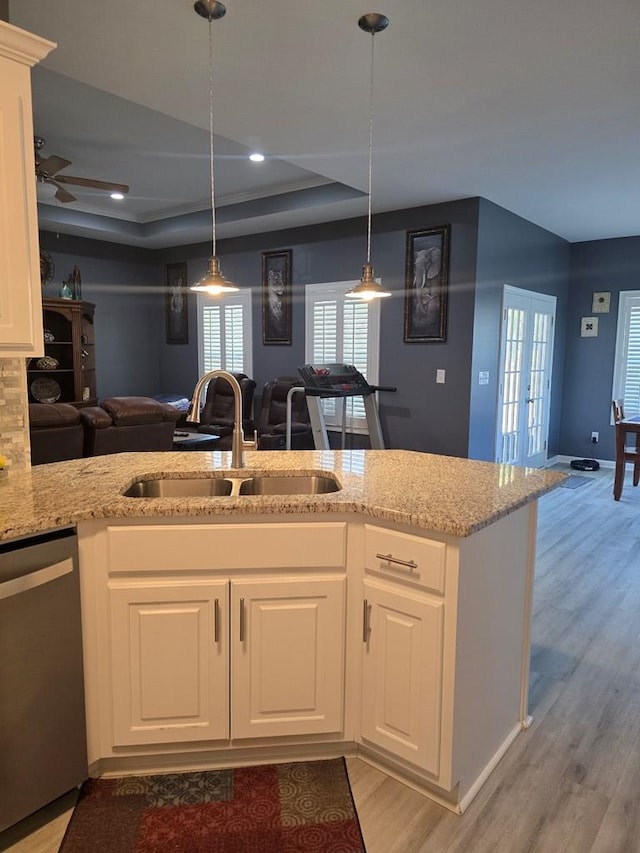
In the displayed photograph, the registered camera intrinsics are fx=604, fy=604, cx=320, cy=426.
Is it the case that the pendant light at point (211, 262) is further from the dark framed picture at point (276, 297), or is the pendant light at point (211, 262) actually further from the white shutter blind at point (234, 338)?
the white shutter blind at point (234, 338)

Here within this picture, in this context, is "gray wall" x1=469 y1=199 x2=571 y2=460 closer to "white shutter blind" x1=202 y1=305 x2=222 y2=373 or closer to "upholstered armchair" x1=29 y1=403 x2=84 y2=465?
"upholstered armchair" x1=29 y1=403 x2=84 y2=465

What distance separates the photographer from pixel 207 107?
340cm

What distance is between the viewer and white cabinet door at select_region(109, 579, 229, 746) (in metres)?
1.91

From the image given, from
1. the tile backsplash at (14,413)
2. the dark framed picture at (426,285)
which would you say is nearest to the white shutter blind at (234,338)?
the dark framed picture at (426,285)

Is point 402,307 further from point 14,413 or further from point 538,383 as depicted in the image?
point 14,413

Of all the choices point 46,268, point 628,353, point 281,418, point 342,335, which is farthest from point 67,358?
point 628,353

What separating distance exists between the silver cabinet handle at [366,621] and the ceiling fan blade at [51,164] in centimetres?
370

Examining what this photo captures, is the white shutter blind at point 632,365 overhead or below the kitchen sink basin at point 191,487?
overhead

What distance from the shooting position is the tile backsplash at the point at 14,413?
2.35 m

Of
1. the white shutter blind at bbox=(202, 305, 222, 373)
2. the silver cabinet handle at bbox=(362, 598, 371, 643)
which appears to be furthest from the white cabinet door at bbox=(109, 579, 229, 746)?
the white shutter blind at bbox=(202, 305, 222, 373)

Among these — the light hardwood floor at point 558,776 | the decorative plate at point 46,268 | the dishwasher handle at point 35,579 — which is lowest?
the light hardwood floor at point 558,776

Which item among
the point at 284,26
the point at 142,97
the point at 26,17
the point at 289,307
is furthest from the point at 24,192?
the point at 289,307

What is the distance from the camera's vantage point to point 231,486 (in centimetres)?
237

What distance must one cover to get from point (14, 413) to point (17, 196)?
2.71 ft
